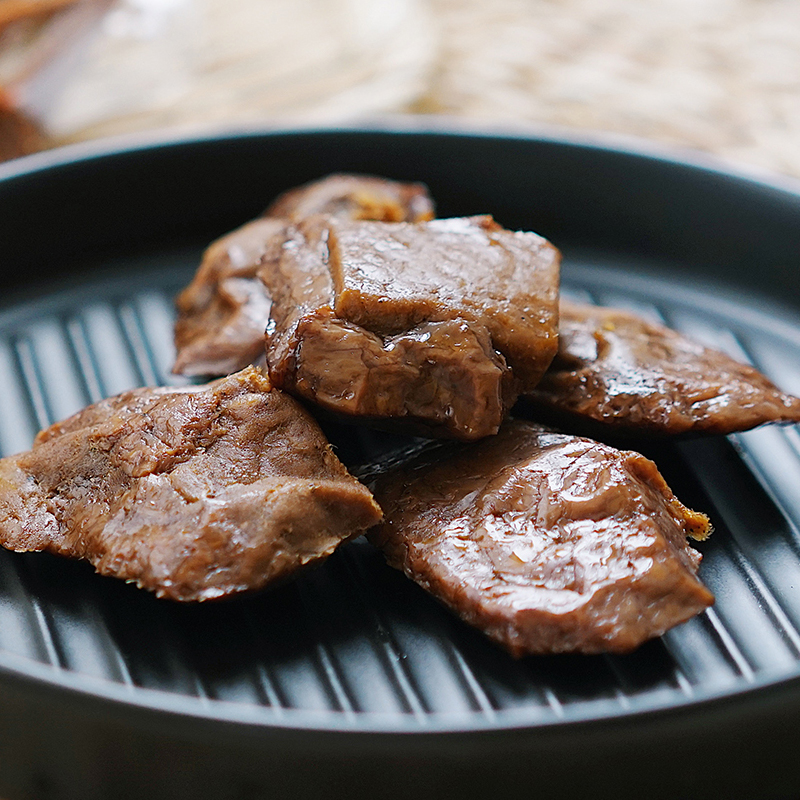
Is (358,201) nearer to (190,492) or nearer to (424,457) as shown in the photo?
(424,457)

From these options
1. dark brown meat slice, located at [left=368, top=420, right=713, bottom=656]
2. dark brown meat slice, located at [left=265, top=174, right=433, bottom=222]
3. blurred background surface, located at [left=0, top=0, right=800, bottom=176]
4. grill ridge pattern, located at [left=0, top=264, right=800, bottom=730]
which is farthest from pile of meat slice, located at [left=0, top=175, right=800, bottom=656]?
blurred background surface, located at [left=0, top=0, right=800, bottom=176]

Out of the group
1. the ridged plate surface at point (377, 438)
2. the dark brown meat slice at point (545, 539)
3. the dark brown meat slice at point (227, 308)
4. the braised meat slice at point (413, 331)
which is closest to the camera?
the dark brown meat slice at point (545, 539)

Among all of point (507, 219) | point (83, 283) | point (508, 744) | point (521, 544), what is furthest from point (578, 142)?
point (508, 744)

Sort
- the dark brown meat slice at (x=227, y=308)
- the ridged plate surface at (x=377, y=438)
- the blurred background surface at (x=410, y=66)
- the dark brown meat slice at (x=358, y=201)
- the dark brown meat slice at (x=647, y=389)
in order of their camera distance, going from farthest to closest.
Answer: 1. the blurred background surface at (x=410, y=66)
2. the dark brown meat slice at (x=358, y=201)
3. the dark brown meat slice at (x=227, y=308)
4. the dark brown meat slice at (x=647, y=389)
5. the ridged plate surface at (x=377, y=438)

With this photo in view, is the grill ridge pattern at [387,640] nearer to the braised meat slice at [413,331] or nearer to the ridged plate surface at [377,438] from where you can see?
the ridged plate surface at [377,438]

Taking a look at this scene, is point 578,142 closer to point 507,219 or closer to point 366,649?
point 507,219

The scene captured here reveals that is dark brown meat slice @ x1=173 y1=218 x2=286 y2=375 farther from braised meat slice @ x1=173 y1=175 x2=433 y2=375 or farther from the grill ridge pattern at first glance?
the grill ridge pattern

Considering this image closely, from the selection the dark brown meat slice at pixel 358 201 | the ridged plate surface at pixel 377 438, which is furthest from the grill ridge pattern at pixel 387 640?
the dark brown meat slice at pixel 358 201

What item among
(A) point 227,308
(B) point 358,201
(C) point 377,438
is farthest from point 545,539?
(B) point 358,201
